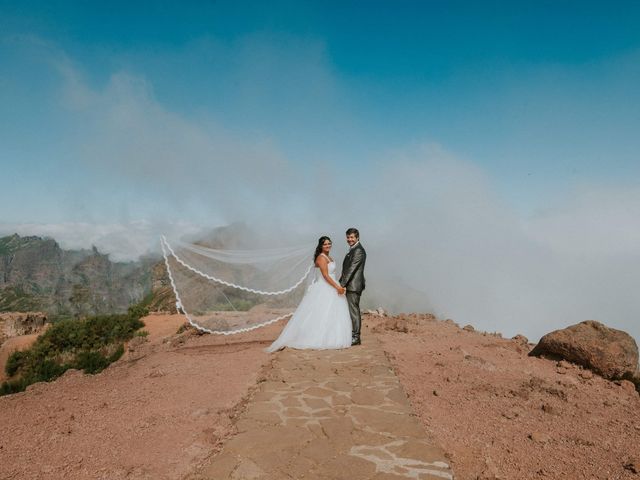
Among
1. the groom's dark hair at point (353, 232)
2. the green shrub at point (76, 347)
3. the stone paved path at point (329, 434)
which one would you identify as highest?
the groom's dark hair at point (353, 232)

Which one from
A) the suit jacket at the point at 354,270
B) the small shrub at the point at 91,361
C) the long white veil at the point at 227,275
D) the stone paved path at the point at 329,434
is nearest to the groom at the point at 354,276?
the suit jacket at the point at 354,270

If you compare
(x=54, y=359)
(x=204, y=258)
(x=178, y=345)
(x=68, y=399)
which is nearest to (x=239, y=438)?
(x=68, y=399)

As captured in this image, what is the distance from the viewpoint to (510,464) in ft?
15.3

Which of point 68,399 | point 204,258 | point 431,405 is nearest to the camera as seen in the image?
point 431,405

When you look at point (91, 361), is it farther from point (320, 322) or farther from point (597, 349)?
point (597, 349)

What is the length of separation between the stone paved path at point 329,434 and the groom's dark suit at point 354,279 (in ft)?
9.14

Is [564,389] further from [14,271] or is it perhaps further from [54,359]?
[14,271]

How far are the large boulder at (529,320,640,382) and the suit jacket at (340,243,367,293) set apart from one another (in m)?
5.54

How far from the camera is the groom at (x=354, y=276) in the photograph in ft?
35.3

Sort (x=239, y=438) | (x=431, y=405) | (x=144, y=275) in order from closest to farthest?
(x=239, y=438) → (x=431, y=405) → (x=144, y=275)

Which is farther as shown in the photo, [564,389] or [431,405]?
[564,389]

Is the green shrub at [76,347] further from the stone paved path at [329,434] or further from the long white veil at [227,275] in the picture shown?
the stone paved path at [329,434]

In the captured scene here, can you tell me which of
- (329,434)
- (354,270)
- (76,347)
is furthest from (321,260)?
(76,347)

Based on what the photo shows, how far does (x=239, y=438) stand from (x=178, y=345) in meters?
9.44
